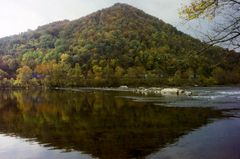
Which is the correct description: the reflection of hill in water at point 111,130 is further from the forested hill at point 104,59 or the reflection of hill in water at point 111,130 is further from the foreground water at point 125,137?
the forested hill at point 104,59

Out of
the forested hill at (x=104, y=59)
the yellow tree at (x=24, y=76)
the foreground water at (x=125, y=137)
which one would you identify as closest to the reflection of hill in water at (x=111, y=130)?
the foreground water at (x=125, y=137)

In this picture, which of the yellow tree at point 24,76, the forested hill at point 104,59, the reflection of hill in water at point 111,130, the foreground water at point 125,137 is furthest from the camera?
the yellow tree at point 24,76

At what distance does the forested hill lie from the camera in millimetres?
137375

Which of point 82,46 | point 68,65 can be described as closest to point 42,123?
point 68,65

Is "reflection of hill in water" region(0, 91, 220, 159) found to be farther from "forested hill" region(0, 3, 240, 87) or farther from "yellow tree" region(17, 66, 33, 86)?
"yellow tree" region(17, 66, 33, 86)

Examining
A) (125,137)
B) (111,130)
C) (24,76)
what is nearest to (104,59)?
(24,76)

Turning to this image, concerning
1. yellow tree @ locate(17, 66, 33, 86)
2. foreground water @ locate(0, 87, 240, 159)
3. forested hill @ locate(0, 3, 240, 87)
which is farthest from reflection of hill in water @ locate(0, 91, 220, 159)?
yellow tree @ locate(17, 66, 33, 86)

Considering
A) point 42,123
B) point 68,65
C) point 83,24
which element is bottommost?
point 42,123

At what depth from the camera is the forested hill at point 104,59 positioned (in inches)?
5408

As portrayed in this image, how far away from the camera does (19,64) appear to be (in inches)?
6732

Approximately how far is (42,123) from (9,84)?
428 feet

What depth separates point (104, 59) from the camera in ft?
507

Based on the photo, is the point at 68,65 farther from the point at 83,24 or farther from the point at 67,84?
the point at 83,24

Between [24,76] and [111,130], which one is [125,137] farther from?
[24,76]
